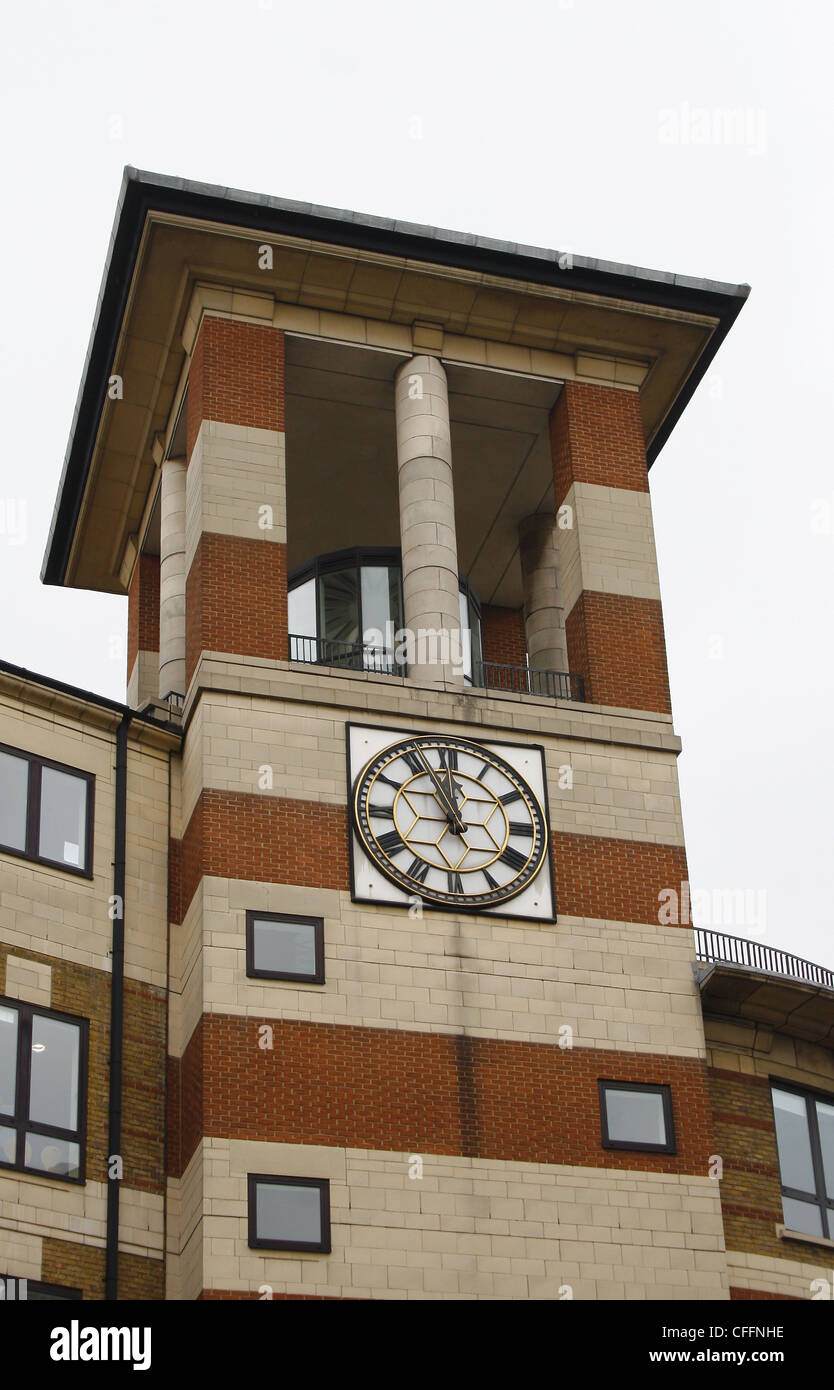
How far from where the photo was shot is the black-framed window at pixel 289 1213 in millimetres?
30047

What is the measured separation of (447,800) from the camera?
3475 cm

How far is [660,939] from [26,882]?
32.5ft

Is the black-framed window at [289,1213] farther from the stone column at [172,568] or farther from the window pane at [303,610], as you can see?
the window pane at [303,610]

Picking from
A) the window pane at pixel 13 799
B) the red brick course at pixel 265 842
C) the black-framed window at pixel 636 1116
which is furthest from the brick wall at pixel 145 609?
the black-framed window at pixel 636 1116

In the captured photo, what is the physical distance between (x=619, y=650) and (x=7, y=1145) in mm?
13856

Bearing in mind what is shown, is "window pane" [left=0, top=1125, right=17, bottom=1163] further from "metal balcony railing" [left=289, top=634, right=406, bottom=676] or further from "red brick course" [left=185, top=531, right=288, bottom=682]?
"metal balcony railing" [left=289, top=634, right=406, bottom=676]

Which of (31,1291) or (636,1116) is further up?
(636,1116)

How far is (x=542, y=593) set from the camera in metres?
44.1

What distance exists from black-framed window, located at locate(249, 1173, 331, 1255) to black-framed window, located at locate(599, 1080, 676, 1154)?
4557mm

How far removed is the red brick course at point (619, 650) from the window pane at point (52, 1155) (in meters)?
11.9

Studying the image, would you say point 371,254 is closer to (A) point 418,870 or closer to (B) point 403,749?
(B) point 403,749

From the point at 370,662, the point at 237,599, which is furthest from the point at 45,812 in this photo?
the point at 370,662

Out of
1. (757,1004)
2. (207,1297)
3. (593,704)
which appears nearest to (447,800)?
(593,704)

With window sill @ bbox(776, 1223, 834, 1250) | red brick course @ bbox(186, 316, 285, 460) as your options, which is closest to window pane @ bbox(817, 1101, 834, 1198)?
window sill @ bbox(776, 1223, 834, 1250)
